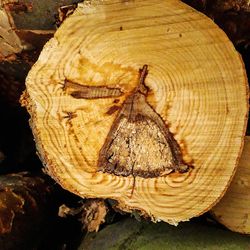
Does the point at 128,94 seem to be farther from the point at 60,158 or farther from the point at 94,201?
the point at 94,201

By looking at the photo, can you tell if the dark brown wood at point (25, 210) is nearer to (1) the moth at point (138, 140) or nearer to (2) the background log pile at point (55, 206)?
(2) the background log pile at point (55, 206)

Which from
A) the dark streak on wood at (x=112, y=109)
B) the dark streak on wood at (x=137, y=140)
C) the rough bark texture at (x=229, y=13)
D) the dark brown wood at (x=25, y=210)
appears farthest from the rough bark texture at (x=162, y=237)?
the rough bark texture at (x=229, y=13)

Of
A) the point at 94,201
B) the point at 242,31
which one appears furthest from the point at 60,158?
the point at 242,31

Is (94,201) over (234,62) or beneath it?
beneath

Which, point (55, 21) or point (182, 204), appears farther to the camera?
point (55, 21)

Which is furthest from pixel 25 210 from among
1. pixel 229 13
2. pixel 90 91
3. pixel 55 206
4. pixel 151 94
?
pixel 229 13

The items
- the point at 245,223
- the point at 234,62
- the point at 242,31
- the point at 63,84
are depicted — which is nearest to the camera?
the point at 234,62
